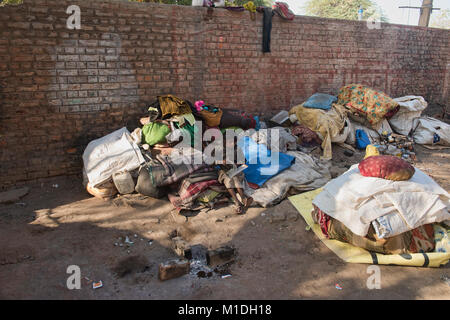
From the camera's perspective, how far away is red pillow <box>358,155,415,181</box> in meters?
3.25

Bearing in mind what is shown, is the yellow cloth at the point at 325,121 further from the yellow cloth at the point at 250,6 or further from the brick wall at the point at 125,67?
the yellow cloth at the point at 250,6

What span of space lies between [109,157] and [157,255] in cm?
174

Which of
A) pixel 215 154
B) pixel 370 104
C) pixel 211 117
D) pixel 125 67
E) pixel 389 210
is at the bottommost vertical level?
pixel 389 210

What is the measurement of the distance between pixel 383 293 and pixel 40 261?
116 inches

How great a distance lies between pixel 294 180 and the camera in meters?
4.61

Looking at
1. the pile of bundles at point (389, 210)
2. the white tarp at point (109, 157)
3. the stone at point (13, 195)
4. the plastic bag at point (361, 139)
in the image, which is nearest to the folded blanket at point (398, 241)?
the pile of bundles at point (389, 210)

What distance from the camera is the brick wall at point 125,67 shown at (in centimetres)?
446

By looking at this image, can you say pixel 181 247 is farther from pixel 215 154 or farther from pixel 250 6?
pixel 250 6

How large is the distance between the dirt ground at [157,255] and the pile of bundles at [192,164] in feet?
0.64

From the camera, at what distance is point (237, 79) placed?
609 centimetres

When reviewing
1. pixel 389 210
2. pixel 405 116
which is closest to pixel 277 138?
pixel 389 210

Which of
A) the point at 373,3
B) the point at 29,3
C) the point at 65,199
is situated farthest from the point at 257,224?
the point at 373,3

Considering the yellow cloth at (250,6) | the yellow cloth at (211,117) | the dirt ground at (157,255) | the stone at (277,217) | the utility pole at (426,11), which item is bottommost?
the dirt ground at (157,255)
